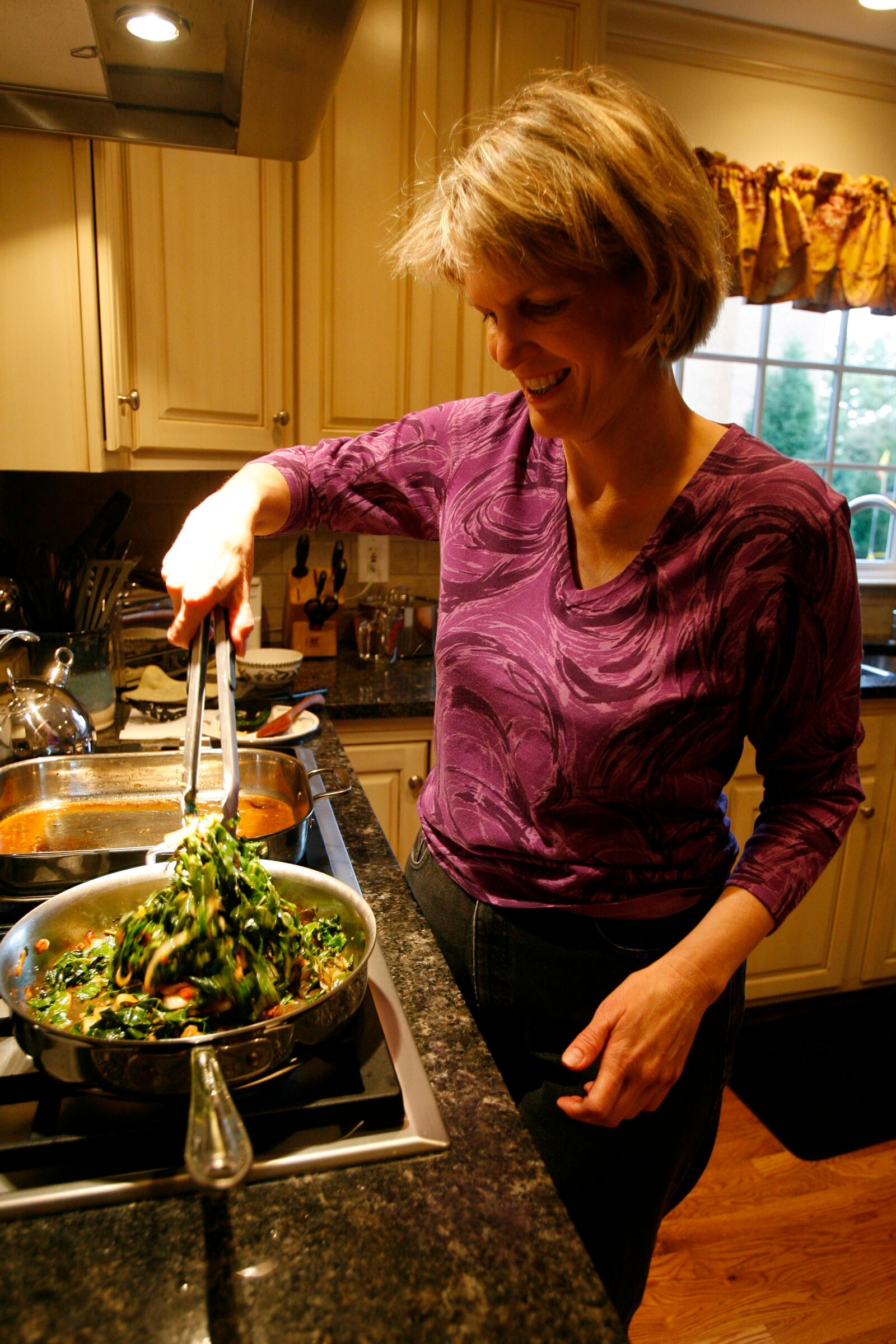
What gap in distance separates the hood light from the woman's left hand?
3.31ft

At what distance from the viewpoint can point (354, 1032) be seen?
74 centimetres

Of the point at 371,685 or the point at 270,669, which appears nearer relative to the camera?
the point at 270,669

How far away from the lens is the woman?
0.83 metres

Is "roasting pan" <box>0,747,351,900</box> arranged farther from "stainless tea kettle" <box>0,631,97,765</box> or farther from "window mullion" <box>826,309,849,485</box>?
"window mullion" <box>826,309,849,485</box>

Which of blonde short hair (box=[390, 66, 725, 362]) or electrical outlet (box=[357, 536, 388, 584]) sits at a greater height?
blonde short hair (box=[390, 66, 725, 362])

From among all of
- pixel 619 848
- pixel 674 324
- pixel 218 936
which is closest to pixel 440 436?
pixel 674 324

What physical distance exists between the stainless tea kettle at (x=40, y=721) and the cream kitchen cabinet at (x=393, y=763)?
2.49ft

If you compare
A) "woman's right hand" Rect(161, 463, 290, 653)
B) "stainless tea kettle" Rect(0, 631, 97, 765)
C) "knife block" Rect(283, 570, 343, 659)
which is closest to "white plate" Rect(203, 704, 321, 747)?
"stainless tea kettle" Rect(0, 631, 97, 765)

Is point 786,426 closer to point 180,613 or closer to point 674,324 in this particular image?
point 674,324

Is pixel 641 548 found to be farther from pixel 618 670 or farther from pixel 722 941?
pixel 722 941

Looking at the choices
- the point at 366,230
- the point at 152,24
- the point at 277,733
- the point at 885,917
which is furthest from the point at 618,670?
the point at 885,917

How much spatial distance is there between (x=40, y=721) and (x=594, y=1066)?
3.05ft

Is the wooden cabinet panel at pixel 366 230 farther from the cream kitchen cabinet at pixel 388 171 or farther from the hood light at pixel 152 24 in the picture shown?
the hood light at pixel 152 24

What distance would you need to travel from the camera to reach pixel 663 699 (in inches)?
35.4
